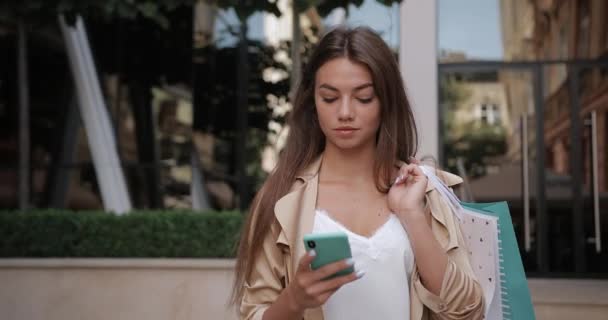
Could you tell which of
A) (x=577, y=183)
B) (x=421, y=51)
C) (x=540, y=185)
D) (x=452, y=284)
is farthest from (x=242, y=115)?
(x=452, y=284)

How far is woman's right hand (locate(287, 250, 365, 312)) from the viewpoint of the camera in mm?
1448

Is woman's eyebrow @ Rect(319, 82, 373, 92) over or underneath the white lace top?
over

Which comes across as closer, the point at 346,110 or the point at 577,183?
the point at 346,110

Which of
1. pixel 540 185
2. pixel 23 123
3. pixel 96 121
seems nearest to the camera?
pixel 540 185

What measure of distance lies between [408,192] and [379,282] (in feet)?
0.71

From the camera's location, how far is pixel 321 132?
76.9 inches

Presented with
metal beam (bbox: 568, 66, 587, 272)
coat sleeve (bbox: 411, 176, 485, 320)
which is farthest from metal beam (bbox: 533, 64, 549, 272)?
coat sleeve (bbox: 411, 176, 485, 320)

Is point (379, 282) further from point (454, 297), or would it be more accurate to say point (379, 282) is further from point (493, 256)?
point (493, 256)

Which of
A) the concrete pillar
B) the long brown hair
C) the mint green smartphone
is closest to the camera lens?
the mint green smartphone

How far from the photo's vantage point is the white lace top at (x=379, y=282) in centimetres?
176

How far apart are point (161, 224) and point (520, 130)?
4080 mm

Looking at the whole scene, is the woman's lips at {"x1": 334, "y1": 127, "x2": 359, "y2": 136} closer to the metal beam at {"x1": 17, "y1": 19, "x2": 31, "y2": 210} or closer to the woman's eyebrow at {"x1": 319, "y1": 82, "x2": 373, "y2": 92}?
the woman's eyebrow at {"x1": 319, "y1": 82, "x2": 373, "y2": 92}

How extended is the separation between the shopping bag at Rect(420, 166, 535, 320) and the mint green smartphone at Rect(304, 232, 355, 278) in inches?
18.5

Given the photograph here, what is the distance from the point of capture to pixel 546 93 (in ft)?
28.5
